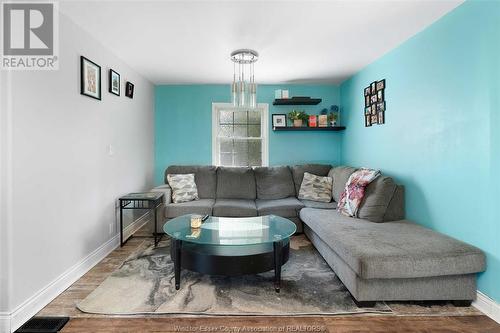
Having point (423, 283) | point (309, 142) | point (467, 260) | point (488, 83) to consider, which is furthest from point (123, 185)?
point (488, 83)

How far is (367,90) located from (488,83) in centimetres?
170

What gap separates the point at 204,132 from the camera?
14.9 feet

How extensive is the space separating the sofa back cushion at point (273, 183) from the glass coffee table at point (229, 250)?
5.18 ft

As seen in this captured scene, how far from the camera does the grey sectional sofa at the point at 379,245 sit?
1836 mm

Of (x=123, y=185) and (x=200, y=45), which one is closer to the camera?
(x=200, y=45)

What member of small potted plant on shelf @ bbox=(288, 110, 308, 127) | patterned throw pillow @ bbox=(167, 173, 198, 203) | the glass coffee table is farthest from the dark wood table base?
small potted plant on shelf @ bbox=(288, 110, 308, 127)

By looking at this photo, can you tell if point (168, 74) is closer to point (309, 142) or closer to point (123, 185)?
point (123, 185)

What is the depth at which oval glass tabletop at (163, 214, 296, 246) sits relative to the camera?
217 centimetres

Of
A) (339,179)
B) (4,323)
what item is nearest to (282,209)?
(339,179)

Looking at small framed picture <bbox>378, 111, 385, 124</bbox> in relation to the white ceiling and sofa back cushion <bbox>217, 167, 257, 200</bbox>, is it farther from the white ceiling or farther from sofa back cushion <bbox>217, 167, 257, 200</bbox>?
sofa back cushion <bbox>217, 167, 257, 200</bbox>

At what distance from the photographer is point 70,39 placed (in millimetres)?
2322

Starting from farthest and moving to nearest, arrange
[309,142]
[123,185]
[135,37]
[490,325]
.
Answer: [309,142] < [123,185] < [135,37] < [490,325]

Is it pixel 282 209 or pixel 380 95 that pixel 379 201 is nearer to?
pixel 282 209

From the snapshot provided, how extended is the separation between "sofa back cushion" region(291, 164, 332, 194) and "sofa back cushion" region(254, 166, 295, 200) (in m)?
0.07
